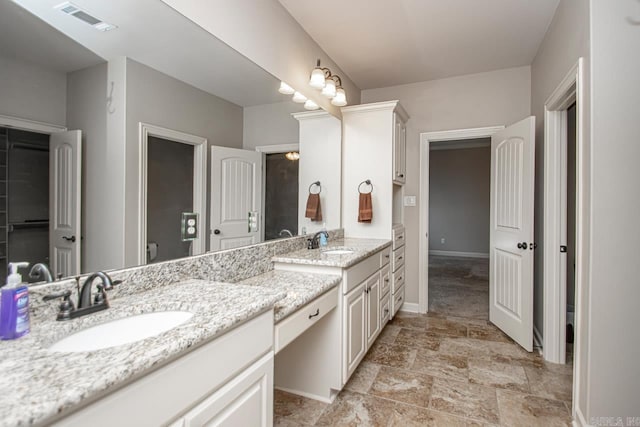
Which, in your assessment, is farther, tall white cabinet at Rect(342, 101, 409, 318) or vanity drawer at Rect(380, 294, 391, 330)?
tall white cabinet at Rect(342, 101, 409, 318)

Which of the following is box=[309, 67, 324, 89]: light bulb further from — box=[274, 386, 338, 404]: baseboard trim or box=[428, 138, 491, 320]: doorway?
box=[428, 138, 491, 320]: doorway

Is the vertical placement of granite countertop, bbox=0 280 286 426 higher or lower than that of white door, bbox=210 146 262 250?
lower

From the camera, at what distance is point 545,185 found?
2527 mm

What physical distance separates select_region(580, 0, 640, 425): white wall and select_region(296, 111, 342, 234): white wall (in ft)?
6.02

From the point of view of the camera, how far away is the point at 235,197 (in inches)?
78.4

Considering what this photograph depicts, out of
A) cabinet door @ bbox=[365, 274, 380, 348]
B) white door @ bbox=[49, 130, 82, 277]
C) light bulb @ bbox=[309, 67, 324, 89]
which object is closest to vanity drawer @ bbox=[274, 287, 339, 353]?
cabinet door @ bbox=[365, 274, 380, 348]

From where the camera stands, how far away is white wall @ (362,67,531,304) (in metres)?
3.28

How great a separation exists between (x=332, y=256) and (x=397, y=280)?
1.38m

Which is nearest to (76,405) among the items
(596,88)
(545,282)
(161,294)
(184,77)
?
(161,294)

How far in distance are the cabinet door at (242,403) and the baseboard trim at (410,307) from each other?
8.81ft

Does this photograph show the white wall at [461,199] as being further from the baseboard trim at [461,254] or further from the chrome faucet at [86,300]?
the chrome faucet at [86,300]

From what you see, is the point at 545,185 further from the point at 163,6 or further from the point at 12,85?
the point at 12,85

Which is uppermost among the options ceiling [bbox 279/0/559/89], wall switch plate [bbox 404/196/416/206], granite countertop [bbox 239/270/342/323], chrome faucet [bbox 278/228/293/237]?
ceiling [bbox 279/0/559/89]

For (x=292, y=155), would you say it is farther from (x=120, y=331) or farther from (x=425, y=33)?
(x=120, y=331)
